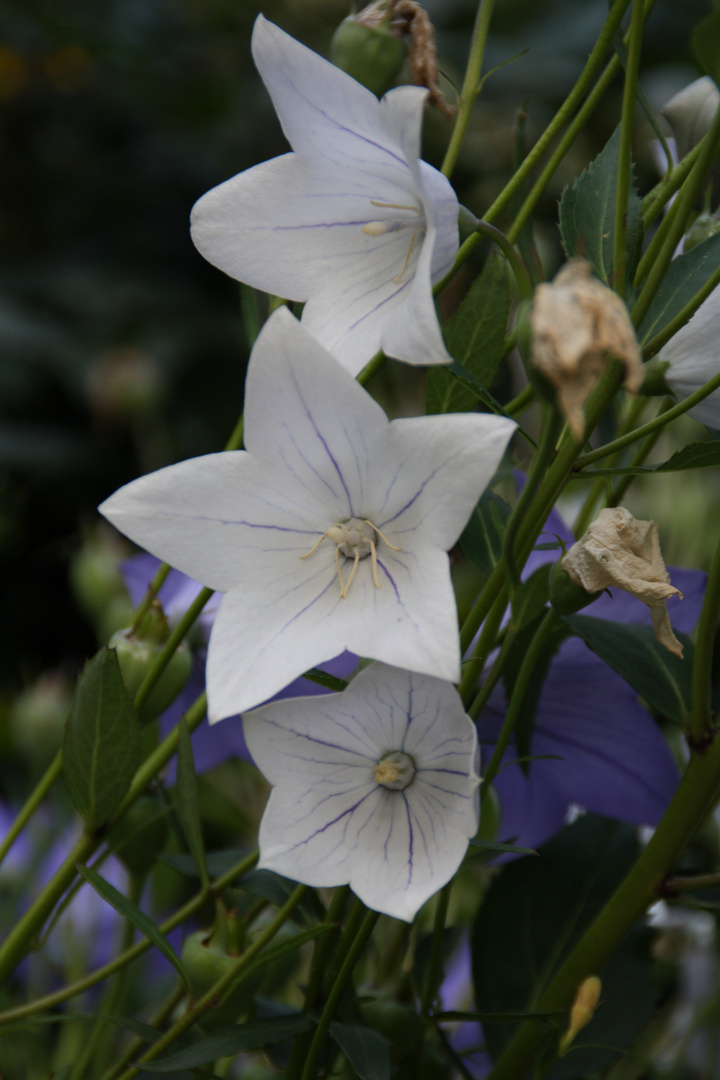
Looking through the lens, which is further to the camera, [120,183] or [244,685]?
[120,183]

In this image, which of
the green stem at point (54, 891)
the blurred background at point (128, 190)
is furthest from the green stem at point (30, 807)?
the blurred background at point (128, 190)

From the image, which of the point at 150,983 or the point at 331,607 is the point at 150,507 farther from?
the point at 150,983

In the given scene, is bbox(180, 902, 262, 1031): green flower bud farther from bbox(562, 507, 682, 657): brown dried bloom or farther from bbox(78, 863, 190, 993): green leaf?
bbox(562, 507, 682, 657): brown dried bloom

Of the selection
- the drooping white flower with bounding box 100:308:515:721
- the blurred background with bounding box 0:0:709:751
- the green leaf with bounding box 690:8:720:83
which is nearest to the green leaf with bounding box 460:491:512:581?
the drooping white flower with bounding box 100:308:515:721

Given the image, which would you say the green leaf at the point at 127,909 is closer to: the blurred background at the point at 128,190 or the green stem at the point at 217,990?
the green stem at the point at 217,990

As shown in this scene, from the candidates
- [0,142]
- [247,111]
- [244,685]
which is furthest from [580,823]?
[0,142]
